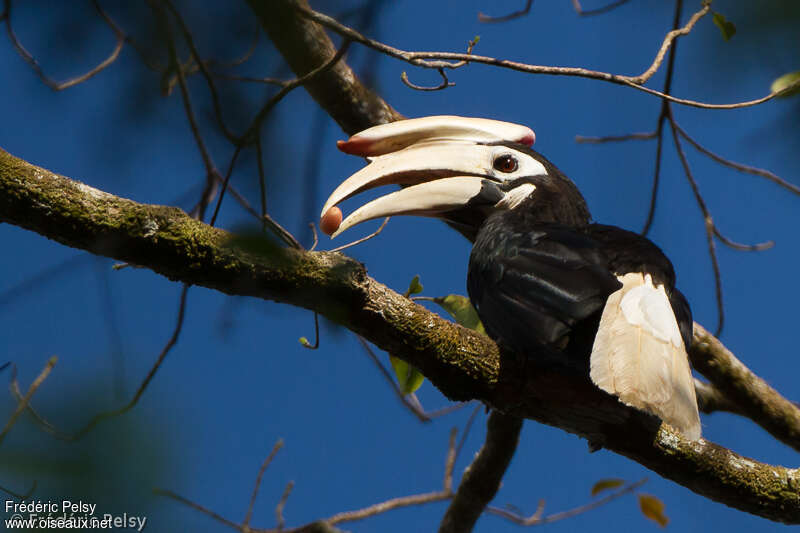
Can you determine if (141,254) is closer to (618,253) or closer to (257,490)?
(618,253)

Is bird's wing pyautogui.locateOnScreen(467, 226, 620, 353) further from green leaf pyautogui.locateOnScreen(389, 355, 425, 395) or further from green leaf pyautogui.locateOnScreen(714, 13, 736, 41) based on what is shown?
green leaf pyautogui.locateOnScreen(714, 13, 736, 41)

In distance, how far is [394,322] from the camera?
85.7 inches

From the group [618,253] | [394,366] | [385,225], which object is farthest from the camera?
[385,225]

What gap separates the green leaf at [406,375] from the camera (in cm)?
300

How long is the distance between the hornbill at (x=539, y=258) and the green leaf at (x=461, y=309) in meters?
0.35

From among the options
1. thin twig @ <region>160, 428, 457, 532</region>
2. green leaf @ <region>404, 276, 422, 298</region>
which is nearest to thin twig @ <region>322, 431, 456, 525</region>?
thin twig @ <region>160, 428, 457, 532</region>

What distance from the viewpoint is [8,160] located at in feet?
6.15

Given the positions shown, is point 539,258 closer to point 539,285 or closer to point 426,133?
point 539,285

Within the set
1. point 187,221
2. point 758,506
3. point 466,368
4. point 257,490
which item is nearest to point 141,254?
point 187,221

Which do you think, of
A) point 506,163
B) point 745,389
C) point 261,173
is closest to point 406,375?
point 506,163

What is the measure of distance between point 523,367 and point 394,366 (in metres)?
0.78

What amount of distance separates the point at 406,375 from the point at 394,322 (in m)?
0.89

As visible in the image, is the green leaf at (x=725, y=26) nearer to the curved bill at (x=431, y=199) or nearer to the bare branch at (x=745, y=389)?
the curved bill at (x=431, y=199)

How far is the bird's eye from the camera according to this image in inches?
131
